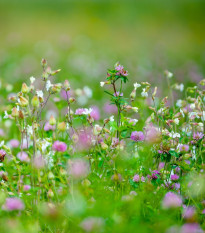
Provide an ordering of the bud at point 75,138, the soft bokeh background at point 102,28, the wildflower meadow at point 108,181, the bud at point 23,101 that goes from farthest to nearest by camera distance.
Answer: the soft bokeh background at point 102,28, the bud at point 75,138, the bud at point 23,101, the wildflower meadow at point 108,181

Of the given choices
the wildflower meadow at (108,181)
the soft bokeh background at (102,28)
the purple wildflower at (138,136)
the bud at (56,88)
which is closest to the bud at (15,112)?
the wildflower meadow at (108,181)

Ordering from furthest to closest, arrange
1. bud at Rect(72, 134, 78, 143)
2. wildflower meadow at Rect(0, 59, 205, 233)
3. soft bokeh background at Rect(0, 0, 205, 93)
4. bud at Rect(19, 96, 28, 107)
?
soft bokeh background at Rect(0, 0, 205, 93), bud at Rect(72, 134, 78, 143), bud at Rect(19, 96, 28, 107), wildflower meadow at Rect(0, 59, 205, 233)

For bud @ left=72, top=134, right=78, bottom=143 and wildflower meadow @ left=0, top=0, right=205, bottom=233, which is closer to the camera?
wildflower meadow @ left=0, top=0, right=205, bottom=233

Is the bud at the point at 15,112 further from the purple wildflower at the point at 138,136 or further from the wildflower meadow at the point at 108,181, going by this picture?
the purple wildflower at the point at 138,136

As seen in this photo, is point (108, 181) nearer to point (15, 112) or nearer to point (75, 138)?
point (75, 138)

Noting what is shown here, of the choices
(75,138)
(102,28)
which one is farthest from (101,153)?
(102,28)

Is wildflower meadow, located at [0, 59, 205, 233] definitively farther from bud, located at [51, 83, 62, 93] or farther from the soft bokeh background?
the soft bokeh background

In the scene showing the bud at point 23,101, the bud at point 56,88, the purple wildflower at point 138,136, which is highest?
the bud at point 56,88

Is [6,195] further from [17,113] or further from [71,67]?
[71,67]

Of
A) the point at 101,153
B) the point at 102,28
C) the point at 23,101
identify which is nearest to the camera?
the point at 23,101

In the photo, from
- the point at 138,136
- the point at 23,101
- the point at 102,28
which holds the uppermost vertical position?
the point at 102,28

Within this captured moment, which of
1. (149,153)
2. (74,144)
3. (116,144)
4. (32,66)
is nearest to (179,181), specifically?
(149,153)

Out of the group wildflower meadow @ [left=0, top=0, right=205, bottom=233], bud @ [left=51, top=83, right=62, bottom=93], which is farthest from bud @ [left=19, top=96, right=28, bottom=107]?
bud @ [left=51, top=83, right=62, bottom=93]
